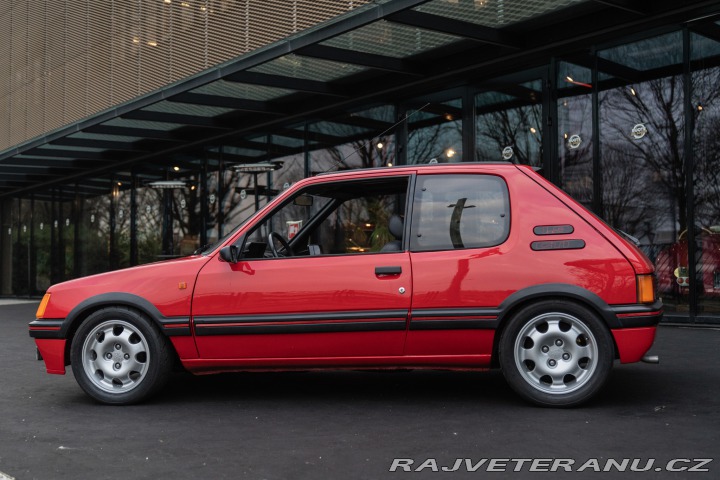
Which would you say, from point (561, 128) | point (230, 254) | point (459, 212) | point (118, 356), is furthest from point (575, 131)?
point (118, 356)

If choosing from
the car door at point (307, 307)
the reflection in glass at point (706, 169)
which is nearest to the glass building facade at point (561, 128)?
the reflection in glass at point (706, 169)

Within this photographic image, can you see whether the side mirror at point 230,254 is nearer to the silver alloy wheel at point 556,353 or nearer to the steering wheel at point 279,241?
the steering wheel at point 279,241

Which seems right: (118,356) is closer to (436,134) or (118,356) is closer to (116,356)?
(116,356)

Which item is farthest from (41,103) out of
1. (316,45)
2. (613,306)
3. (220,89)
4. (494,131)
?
(613,306)

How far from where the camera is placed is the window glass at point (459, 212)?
5.12 meters

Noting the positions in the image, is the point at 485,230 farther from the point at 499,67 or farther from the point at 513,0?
the point at 499,67

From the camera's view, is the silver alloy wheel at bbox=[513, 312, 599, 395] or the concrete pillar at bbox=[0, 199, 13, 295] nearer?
the silver alloy wheel at bbox=[513, 312, 599, 395]

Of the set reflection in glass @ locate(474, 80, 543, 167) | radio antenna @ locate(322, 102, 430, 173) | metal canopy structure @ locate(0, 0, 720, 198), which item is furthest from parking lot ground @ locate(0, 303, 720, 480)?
radio antenna @ locate(322, 102, 430, 173)

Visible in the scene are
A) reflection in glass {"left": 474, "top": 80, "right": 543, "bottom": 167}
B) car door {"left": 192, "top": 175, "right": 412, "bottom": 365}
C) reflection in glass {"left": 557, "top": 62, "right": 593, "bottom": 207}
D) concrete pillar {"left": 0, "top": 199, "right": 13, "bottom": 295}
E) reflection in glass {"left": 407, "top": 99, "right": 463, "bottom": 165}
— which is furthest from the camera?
concrete pillar {"left": 0, "top": 199, "right": 13, "bottom": 295}

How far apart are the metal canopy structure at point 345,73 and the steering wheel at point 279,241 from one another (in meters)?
3.66

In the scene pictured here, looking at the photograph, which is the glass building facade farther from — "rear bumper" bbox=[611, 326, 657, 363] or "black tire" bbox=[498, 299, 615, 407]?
"black tire" bbox=[498, 299, 615, 407]

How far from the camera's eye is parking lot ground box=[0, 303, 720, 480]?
373 cm

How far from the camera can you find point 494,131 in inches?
439

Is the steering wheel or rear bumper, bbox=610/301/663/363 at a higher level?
the steering wheel
